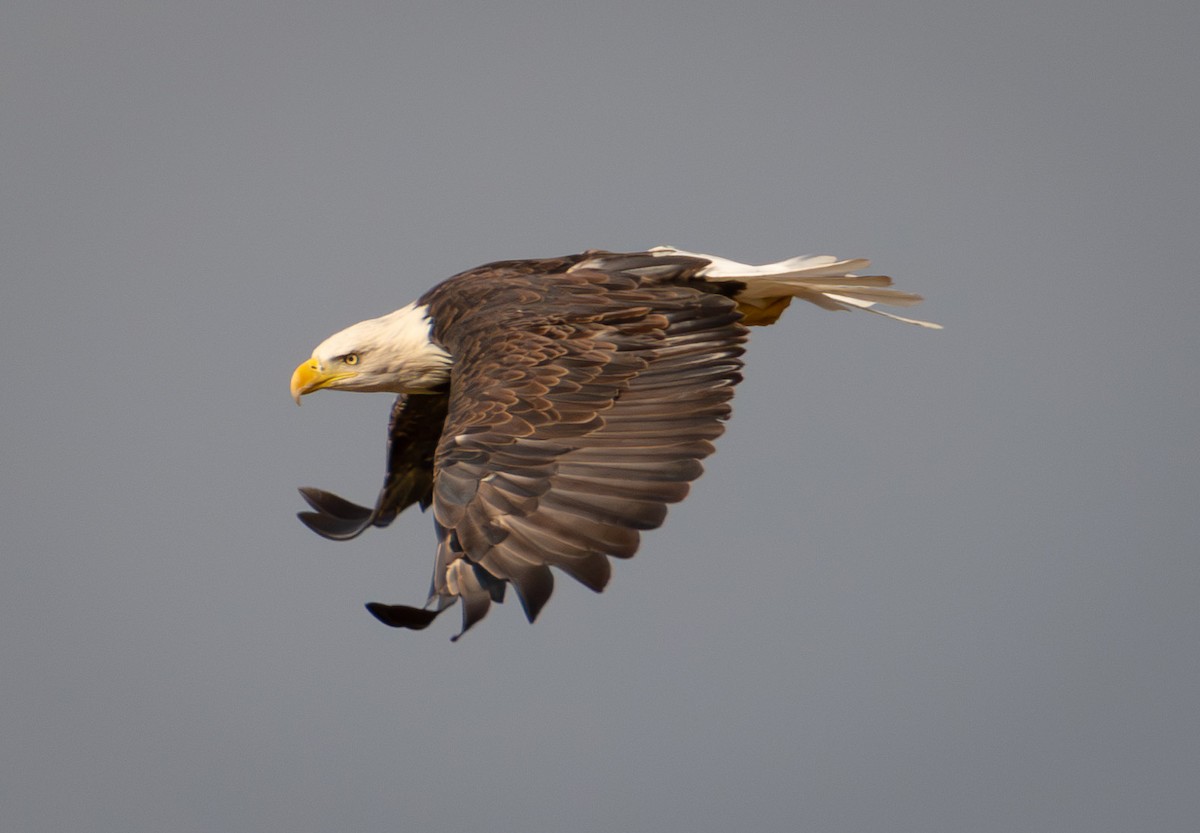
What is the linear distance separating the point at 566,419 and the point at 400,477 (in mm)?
2421

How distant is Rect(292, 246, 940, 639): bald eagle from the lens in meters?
9.25

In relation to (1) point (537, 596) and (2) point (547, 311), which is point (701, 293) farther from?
(1) point (537, 596)

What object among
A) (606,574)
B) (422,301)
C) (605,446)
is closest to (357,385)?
(422,301)

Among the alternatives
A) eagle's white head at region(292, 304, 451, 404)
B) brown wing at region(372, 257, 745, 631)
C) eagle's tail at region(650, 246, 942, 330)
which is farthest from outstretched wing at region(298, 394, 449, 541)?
eagle's tail at region(650, 246, 942, 330)

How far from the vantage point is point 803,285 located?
11195 millimetres

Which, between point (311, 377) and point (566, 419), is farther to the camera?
point (311, 377)

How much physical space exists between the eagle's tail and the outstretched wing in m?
1.67

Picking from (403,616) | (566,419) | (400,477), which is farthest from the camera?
(400,477)

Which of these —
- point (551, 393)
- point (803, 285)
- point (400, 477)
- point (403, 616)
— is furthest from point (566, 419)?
point (400, 477)

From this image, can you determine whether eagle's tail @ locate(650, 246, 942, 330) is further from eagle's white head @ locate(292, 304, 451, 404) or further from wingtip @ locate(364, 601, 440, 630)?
wingtip @ locate(364, 601, 440, 630)

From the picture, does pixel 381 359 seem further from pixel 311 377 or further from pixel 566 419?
pixel 566 419

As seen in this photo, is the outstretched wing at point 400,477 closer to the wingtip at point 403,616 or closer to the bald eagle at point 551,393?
the bald eagle at point 551,393

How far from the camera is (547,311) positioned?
34.3 feet

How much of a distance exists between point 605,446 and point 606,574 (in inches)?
34.1
